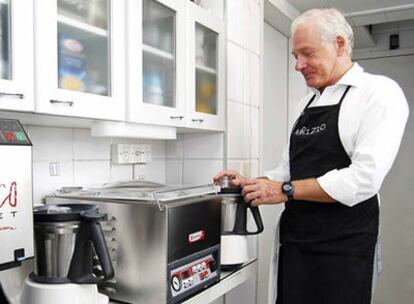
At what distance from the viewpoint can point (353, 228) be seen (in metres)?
1.45

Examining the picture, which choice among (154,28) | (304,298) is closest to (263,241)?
(304,298)

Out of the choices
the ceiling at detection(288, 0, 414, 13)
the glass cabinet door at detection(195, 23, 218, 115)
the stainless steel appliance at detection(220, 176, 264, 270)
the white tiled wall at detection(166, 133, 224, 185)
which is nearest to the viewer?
the stainless steel appliance at detection(220, 176, 264, 270)

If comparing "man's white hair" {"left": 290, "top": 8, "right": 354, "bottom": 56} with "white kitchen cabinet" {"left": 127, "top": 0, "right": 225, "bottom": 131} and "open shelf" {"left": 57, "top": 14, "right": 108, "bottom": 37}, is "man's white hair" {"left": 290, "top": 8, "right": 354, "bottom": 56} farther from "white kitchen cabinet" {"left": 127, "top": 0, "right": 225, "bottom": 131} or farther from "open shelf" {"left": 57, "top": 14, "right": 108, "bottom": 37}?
"open shelf" {"left": 57, "top": 14, "right": 108, "bottom": 37}

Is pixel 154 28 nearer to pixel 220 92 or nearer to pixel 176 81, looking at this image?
pixel 176 81

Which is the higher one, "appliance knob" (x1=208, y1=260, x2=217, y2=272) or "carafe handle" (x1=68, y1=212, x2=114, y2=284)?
"carafe handle" (x1=68, y1=212, x2=114, y2=284)

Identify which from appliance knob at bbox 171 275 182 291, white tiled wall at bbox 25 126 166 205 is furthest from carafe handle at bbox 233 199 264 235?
white tiled wall at bbox 25 126 166 205

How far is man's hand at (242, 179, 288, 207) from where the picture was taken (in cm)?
147

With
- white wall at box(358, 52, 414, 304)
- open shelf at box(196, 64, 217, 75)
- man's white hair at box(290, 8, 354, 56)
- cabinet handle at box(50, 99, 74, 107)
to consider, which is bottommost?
white wall at box(358, 52, 414, 304)

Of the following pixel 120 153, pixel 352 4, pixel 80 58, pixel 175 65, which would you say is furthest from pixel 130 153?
pixel 352 4

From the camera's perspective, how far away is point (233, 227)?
5.10 ft

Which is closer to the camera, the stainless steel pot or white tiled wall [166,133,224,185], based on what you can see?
the stainless steel pot

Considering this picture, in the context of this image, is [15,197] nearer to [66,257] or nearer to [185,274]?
[66,257]

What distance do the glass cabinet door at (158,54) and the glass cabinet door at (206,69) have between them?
7.6 inches

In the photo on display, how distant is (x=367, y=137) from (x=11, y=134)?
1061 mm
